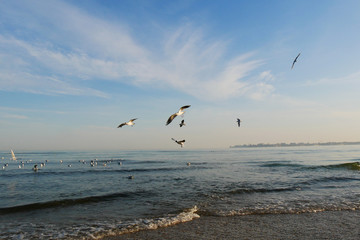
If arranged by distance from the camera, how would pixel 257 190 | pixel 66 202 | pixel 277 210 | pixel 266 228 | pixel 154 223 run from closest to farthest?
pixel 266 228 < pixel 154 223 < pixel 277 210 < pixel 66 202 < pixel 257 190

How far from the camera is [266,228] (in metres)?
8.56

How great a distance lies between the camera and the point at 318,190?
639 inches

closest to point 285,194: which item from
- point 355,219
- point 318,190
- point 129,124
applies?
point 318,190

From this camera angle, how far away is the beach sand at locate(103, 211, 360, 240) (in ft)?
25.7

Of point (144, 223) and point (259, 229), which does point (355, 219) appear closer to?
point (259, 229)

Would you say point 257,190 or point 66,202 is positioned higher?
point 257,190

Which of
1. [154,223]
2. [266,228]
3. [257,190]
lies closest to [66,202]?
[154,223]

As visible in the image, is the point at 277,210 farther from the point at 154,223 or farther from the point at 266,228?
the point at 154,223

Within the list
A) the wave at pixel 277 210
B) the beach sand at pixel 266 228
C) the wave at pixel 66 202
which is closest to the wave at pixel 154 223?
the beach sand at pixel 266 228

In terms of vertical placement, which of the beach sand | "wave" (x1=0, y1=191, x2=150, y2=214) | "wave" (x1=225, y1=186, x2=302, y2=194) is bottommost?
"wave" (x1=0, y1=191, x2=150, y2=214)

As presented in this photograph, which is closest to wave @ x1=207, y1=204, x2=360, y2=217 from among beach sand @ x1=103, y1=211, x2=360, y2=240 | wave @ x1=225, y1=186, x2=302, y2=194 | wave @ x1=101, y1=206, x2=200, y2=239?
beach sand @ x1=103, y1=211, x2=360, y2=240

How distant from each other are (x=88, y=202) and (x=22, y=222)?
412 centimetres

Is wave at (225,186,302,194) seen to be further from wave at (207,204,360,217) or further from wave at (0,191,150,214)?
wave at (0,191,150,214)

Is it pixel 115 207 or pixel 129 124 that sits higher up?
pixel 129 124
